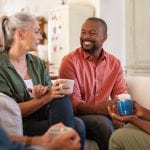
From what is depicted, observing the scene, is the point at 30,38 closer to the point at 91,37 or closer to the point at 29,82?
the point at 29,82

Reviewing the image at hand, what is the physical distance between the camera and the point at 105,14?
4.38 meters

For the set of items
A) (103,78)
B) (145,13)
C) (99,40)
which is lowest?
(103,78)

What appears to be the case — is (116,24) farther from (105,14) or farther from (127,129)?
(127,129)

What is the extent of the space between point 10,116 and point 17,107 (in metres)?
0.06

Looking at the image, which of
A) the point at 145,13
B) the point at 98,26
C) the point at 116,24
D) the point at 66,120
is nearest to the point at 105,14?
the point at 116,24

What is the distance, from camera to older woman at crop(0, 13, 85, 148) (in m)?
1.95

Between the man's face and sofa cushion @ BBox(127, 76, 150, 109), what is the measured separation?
38 centimetres

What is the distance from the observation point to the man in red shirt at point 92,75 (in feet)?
7.50

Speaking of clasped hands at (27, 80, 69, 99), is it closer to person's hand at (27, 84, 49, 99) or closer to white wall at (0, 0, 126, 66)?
person's hand at (27, 84, 49, 99)

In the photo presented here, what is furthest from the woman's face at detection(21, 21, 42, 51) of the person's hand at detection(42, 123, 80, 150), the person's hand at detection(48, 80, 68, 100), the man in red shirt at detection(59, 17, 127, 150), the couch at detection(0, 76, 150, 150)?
the person's hand at detection(42, 123, 80, 150)

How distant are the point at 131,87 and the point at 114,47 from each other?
194 cm

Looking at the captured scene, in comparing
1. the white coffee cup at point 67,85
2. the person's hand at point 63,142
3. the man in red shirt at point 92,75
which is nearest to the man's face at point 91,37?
the man in red shirt at point 92,75

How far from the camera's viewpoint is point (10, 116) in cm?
156

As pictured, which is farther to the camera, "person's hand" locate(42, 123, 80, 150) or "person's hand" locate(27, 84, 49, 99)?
"person's hand" locate(27, 84, 49, 99)
